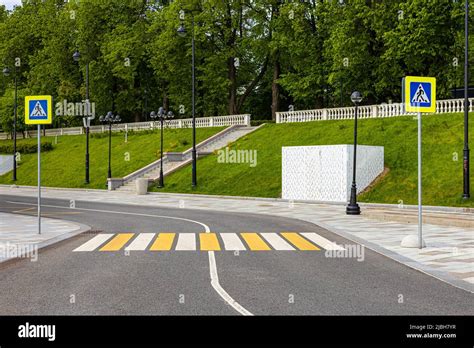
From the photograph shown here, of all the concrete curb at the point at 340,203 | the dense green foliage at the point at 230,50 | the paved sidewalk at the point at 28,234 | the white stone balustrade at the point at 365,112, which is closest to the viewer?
the paved sidewalk at the point at 28,234

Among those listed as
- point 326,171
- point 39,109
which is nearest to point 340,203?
point 326,171

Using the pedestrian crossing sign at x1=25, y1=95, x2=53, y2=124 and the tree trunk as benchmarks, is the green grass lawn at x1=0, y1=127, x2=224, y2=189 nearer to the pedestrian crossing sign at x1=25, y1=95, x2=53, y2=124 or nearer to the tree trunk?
the tree trunk

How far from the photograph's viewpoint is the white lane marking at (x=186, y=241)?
44.8ft

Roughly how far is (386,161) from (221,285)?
2491 cm

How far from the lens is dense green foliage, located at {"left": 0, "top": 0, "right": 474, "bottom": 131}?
40.4 m

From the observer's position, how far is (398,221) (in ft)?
66.0

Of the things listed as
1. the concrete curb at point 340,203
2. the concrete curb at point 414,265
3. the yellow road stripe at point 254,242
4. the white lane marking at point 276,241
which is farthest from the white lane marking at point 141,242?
the concrete curb at point 340,203

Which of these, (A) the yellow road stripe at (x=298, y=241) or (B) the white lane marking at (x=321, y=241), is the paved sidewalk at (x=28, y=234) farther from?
(B) the white lane marking at (x=321, y=241)

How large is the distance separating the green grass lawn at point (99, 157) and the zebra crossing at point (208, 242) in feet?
98.9

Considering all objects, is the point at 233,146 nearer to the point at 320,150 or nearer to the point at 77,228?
the point at 320,150

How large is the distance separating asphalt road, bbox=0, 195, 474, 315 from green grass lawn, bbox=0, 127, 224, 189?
34603 mm

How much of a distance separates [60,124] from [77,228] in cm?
6143

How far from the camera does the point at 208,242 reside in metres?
14.6

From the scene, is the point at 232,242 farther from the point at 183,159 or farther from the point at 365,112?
the point at 183,159
